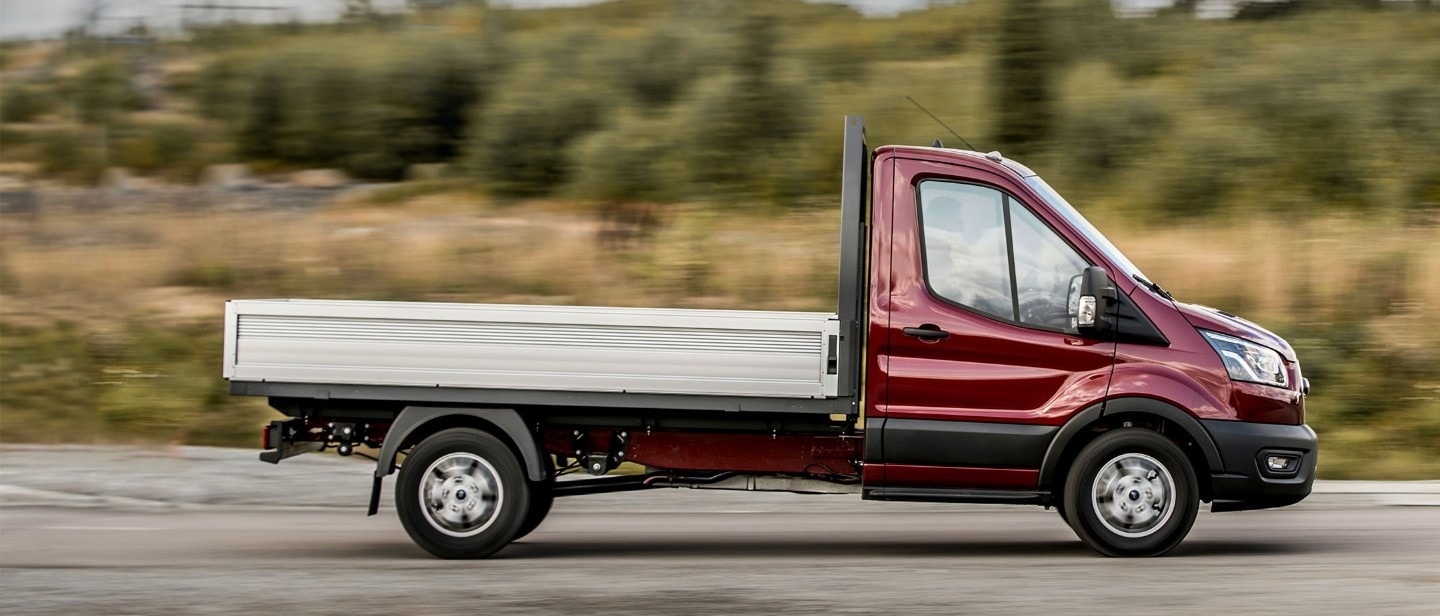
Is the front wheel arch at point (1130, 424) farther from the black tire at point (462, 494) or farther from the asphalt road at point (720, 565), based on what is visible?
the black tire at point (462, 494)

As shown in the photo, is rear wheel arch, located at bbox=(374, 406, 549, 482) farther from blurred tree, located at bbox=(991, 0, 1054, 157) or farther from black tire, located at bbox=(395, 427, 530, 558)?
blurred tree, located at bbox=(991, 0, 1054, 157)

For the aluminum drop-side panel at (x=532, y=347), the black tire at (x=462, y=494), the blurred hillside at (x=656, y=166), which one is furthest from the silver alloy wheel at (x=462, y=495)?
the blurred hillside at (x=656, y=166)

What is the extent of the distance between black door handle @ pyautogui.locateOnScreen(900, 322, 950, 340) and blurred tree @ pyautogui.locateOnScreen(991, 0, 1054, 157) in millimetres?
17537

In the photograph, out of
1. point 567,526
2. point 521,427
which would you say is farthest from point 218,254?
point 521,427

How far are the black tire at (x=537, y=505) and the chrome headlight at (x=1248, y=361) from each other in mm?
3510

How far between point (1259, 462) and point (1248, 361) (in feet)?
1.67

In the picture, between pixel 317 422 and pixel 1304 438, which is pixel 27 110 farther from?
pixel 1304 438

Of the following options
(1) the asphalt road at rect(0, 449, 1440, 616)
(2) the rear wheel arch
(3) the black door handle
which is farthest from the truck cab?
(2) the rear wheel arch

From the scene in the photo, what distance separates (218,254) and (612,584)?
15.3 metres

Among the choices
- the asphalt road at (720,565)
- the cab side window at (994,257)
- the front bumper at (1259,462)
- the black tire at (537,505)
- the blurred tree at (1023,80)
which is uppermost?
the blurred tree at (1023,80)

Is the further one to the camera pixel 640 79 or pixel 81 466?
pixel 640 79

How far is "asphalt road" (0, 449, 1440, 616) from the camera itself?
6.76 metres

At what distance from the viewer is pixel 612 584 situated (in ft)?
23.8

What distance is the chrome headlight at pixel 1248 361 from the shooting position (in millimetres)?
7613
